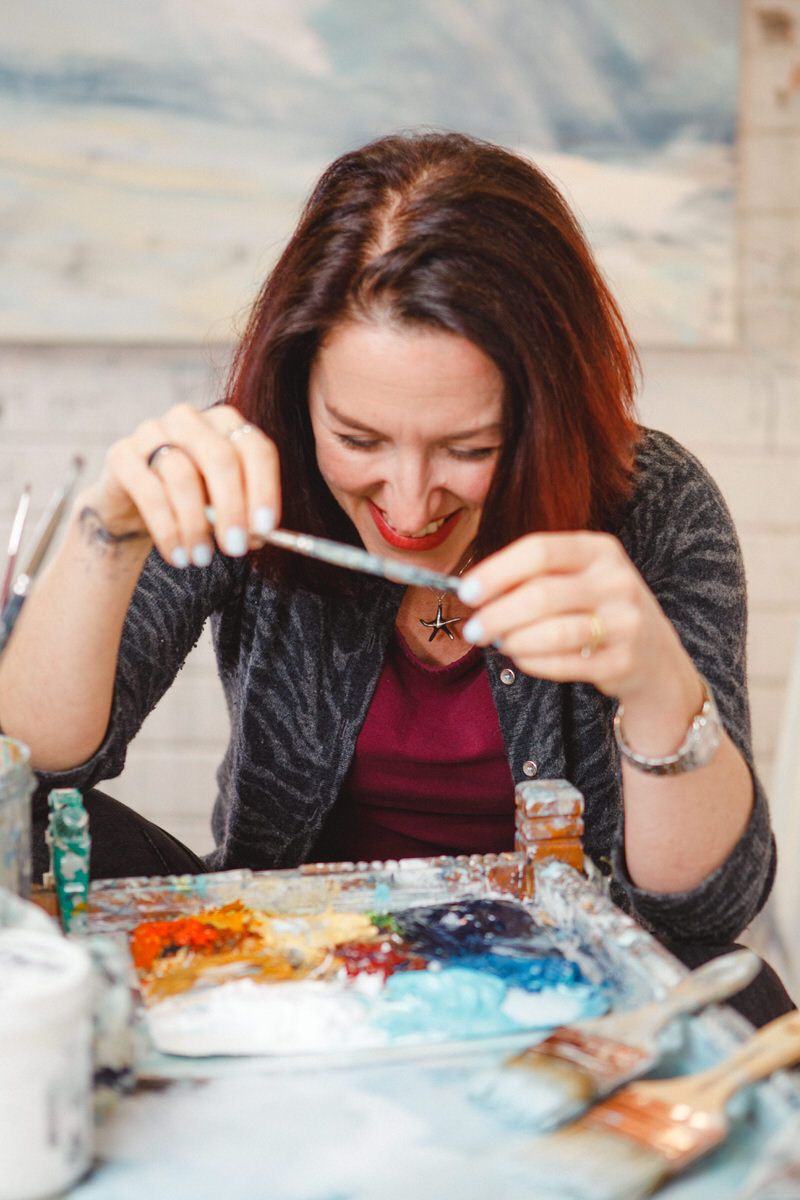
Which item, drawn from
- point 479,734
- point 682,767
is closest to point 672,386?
point 479,734

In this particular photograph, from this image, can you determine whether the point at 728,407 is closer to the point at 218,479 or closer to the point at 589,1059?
the point at 218,479

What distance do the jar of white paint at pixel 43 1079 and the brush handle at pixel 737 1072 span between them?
0.78 feet

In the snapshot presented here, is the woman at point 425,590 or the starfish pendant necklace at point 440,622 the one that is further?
the starfish pendant necklace at point 440,622

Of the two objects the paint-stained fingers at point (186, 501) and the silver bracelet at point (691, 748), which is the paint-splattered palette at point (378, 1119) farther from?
the paint-stained fingers at point (186, 501)

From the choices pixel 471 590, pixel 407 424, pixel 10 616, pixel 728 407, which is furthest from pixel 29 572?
pixel 728 407

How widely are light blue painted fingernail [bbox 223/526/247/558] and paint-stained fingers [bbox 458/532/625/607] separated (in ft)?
0.53

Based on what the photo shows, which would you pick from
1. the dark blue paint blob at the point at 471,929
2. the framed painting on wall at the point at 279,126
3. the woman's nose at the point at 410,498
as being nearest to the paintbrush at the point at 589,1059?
the dark blue paint blob at the point at 471,929

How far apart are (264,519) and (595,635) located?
8.6 inches

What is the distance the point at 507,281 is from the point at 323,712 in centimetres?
42

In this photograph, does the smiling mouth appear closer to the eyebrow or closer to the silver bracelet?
the eyebrow

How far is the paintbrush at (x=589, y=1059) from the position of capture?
21.5 inches

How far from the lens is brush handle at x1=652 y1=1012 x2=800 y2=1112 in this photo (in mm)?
529

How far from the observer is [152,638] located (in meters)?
1.10

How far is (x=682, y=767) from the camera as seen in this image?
2.70 feet
